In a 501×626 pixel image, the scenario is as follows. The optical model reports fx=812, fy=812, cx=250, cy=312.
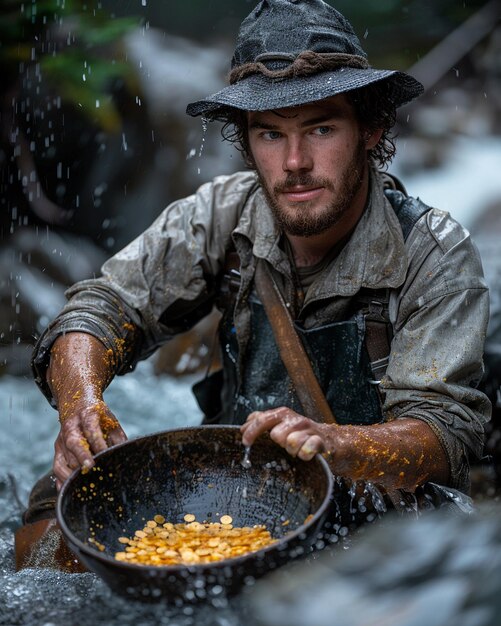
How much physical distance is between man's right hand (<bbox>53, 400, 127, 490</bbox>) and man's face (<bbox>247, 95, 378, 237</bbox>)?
97cm

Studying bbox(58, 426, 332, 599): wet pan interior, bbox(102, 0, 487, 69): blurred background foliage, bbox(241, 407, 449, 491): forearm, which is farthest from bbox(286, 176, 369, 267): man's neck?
bbox(102, 0, 487, 69): blurred background foliage

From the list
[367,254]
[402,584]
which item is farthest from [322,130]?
[402,584]

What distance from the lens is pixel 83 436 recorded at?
2.53m

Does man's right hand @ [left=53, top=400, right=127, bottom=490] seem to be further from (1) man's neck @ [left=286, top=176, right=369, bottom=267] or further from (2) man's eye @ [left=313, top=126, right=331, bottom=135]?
(2) man's eye @ [left=313, top=126, right=331, bottom=135]

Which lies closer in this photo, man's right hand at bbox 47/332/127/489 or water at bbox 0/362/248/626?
water at bbox 0/362/248/626

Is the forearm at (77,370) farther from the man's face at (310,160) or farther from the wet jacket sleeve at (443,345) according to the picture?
the wet jacket sleeve at (443,345)

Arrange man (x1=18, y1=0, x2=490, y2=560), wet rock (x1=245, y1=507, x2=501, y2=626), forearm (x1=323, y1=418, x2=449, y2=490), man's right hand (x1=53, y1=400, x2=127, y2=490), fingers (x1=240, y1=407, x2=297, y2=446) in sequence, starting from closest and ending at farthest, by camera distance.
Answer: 1. wet rock (x1=245, y1=507, x2=501, y2=626)
2. fingers (x1=240, y1=407, x2=297, y2=446)
3. forearm (x1=323, y1=418, x2=449, y2=490)
4. man's right hand (x1=53, y1=400, x2=127, y2=490)
5. man (x1=18, y1=0, x2=490, y2=560)

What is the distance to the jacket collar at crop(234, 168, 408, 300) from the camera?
2.93m

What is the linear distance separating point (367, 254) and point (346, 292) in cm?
16

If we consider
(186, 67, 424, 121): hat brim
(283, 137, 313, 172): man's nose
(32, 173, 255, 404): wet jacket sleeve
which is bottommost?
(32, 173, 255, 404): wet jacket sleeve

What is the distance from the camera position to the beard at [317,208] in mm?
2887

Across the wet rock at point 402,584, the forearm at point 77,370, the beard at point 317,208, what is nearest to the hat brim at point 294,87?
the beard at point 317,208

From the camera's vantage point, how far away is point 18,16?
6.11m

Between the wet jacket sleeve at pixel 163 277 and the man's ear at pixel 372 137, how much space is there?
0.54 meters
